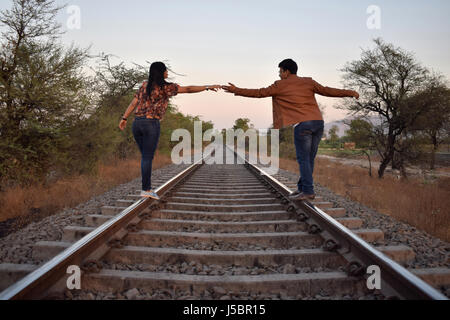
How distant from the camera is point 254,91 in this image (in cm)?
411

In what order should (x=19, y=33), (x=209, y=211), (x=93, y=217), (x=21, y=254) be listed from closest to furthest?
(x=21, y=254) → (x=93, y=217) → (x=209, y=211) → (x=19, y=33)

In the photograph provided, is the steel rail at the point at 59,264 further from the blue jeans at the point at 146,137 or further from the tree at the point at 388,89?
the tree at the point at 388,89

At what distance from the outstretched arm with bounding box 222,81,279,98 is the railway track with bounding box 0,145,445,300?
1.59 m

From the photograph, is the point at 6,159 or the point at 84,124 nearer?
the point at 6,159

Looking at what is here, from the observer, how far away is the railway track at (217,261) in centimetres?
193

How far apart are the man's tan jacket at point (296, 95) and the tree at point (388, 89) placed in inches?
431

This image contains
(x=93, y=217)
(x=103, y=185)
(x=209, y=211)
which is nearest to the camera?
(x=93, y=217)

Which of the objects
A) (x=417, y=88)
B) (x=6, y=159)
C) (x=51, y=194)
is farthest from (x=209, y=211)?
(x=417, y=88)

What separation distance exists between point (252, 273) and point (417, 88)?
14.3 metres

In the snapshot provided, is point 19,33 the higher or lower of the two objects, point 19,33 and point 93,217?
the higher

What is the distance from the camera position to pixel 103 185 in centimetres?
692

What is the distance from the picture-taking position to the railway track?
193cm

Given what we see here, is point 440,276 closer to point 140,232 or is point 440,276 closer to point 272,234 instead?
point 272,234

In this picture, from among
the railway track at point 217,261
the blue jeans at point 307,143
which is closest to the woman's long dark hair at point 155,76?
the railway track at point 217,261
